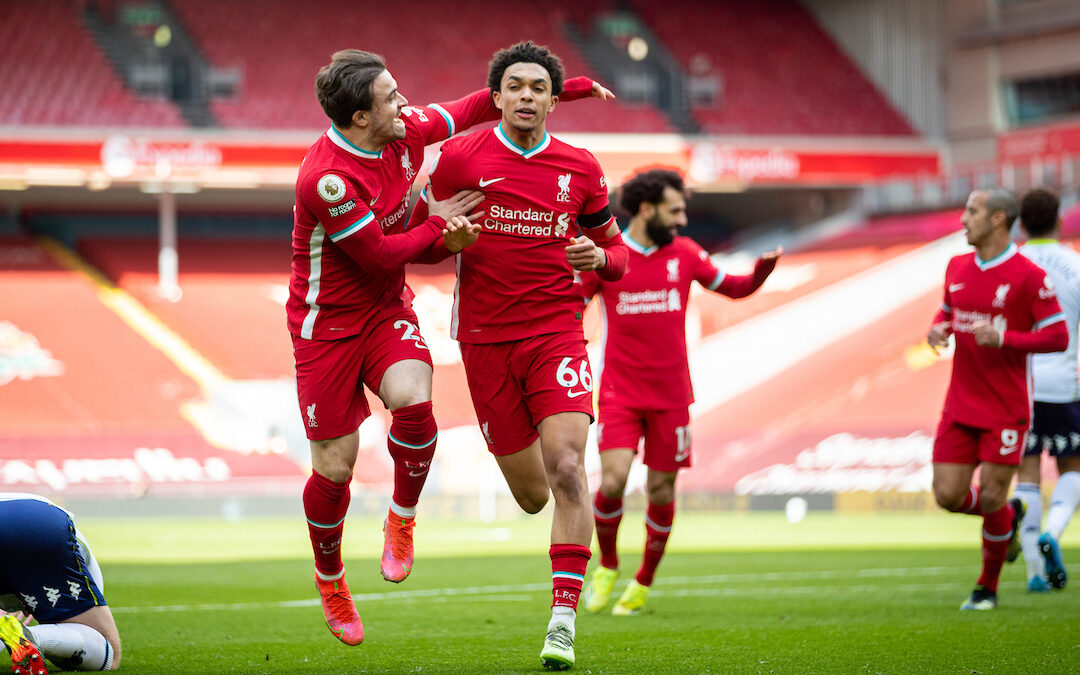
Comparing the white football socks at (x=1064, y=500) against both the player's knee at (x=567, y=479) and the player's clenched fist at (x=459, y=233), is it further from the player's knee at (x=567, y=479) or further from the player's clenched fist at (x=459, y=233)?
the player's clenched fist at (x=459, y=233)

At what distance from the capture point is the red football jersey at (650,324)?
841cm

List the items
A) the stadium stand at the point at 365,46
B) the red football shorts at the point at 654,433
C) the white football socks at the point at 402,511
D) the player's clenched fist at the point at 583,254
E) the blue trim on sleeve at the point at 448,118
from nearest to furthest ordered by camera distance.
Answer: the player's clenched fist at the point at 583,254 < the white football socks at the point at 402,511 < the blue trim on sleeve at the point at 448,118 < the red football shorts at the point at 654,433 < the stadium stand at the point at 365,46

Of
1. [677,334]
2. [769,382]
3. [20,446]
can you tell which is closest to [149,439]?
[20,446]

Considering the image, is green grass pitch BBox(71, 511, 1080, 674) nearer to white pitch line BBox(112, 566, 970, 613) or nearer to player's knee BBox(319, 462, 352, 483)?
white pitch line BBox(112, 566, 970, 613)

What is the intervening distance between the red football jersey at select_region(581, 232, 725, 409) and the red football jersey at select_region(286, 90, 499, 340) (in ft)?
7.23

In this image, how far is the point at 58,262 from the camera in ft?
91.3

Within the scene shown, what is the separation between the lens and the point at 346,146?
6066 millimetres

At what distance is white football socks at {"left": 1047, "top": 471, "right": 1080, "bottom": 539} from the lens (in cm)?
885

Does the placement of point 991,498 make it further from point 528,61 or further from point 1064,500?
point 528,61

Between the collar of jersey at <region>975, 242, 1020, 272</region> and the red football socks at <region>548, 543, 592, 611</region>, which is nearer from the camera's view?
the red football socks at <region>548, 543, 592, 611</region>

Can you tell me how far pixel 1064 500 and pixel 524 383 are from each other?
177 inches

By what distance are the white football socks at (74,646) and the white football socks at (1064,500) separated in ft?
19.5

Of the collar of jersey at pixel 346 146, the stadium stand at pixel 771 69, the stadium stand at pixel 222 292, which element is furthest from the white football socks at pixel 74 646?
the stadium stand at pixel 771 69

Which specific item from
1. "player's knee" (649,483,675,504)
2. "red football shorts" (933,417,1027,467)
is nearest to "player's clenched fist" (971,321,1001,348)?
"red football shorts" (933,417,1027,467)
